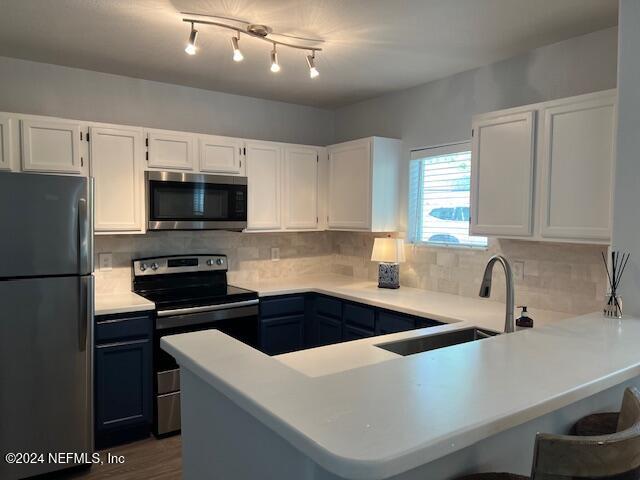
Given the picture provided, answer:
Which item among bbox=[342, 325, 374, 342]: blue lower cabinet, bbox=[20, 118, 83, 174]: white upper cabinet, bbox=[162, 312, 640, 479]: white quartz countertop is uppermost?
bbox=[20, 118, 83, 174]: white upper cabinet

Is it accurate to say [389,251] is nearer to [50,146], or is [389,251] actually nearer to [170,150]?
[170,150]

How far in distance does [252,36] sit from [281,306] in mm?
1937

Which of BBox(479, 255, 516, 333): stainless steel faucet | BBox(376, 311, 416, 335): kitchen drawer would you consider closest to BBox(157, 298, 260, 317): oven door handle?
BBox(376, 311, 416, 335): kitchen drawer

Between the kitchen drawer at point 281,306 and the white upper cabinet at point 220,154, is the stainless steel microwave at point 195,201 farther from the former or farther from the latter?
the kitchen drawer at point 281,306

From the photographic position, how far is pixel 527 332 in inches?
69.1

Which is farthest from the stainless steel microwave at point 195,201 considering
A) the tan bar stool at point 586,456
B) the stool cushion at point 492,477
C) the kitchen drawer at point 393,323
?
the tan bar stool at point 586,456

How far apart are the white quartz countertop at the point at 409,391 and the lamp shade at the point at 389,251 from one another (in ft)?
6.60

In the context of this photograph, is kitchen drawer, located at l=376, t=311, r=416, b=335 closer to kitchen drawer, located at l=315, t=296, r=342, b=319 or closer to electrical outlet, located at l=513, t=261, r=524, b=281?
kitchen drawer, located at l=315, t=296, r=342, b=319

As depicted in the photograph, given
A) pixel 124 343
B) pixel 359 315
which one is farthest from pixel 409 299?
pixel 124 343

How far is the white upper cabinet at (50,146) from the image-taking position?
285 cm

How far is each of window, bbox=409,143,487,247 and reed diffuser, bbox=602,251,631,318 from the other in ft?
3.76

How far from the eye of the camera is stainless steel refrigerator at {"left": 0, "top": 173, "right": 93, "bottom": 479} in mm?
2410

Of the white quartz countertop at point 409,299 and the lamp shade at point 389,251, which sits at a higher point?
the lamp shade at point 389,251

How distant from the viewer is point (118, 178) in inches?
124
